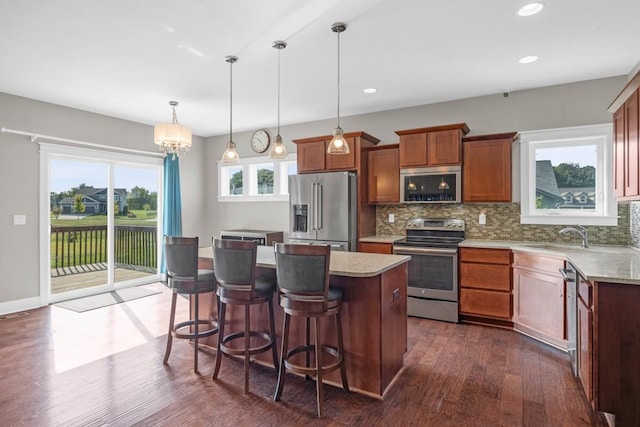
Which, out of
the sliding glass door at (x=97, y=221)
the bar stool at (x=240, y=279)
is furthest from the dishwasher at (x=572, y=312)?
the sliding glass door at (x=97, y=221)

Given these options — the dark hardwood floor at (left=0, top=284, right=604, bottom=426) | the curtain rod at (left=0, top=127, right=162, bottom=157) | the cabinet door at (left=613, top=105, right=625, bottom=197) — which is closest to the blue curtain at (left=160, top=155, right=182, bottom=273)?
the curtain rod at (left=0, top=127, right=162, bottom=157)

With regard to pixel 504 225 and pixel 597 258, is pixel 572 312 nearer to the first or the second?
pixel 597 258

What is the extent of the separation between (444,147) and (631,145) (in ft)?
6.07

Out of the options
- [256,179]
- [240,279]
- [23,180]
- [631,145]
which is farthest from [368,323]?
[23,180]

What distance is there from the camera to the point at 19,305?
441cm

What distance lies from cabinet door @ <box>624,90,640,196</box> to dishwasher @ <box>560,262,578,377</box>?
73 centimetres

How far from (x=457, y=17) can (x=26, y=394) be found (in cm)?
414

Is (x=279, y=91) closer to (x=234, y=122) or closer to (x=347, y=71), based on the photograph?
(x=347, y=71)

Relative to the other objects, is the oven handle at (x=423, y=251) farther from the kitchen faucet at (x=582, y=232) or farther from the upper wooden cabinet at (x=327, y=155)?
the upper wooden cabinet at (x=327, y=155)

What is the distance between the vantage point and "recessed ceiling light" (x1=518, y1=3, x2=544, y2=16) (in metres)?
2.47

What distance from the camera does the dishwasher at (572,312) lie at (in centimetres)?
263

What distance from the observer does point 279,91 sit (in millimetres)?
4281

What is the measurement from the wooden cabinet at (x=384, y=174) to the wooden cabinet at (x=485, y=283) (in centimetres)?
121

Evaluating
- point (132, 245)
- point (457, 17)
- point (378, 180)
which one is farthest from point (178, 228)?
point (457, 17)
